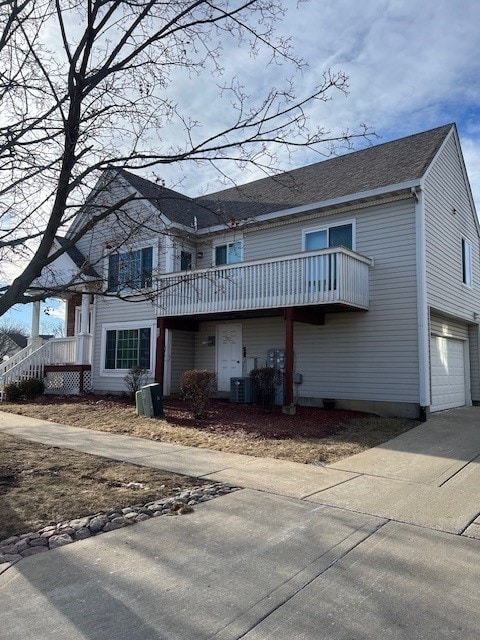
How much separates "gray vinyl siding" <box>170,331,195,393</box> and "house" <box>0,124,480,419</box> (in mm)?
44

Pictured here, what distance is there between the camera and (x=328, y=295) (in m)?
12.4

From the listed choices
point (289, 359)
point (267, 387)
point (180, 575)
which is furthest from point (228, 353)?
point (180, 575)

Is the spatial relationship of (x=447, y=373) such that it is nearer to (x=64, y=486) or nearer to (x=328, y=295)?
(x=328, y=295)

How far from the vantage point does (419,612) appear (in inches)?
126

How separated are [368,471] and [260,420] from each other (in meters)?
4.66

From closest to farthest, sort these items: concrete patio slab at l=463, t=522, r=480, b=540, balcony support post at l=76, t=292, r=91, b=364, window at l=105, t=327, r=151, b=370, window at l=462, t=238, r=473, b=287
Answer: concrete patio slab at l=463, t=522, r=480, b=540 → window at l=462, t=238, r=473, b=287 → window at l=105, t=327, r=151, b=370 → balcony support post at l=76, t=292, r=91, b=364

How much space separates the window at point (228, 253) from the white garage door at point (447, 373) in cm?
654

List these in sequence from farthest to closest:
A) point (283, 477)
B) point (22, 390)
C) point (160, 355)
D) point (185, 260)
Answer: point (185, 260)
point (22, 390)
point (160, 355)
point (283, 477)

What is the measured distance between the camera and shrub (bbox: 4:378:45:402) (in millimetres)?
16141

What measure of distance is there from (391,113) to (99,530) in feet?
21.8

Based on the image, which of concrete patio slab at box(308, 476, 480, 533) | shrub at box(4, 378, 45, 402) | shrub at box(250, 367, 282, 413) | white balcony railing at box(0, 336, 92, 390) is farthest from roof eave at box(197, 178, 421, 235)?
concrete patio slab at box(308, 476, 480, 533)

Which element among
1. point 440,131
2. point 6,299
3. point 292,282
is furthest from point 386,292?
point 6,299

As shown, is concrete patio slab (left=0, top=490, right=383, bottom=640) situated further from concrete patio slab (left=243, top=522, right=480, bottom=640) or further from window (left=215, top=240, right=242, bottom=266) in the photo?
window (left=215, top=240, right=242, bottom=266)

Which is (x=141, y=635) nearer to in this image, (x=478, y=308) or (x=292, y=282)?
(x=292, y=282)
